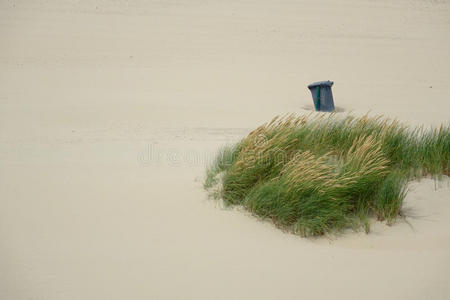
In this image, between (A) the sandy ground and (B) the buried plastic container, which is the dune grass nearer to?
(A) the sandy ground

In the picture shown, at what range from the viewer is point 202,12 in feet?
66.0

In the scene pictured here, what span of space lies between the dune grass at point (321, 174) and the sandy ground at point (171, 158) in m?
0.19

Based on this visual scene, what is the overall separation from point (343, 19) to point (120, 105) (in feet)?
50.9

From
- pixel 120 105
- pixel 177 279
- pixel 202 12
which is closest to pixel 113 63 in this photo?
pixel 120 105

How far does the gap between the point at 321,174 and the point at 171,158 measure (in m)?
2.39

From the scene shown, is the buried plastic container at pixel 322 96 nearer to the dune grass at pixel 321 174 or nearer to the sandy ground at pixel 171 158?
the sandy ground at pixel 171 158

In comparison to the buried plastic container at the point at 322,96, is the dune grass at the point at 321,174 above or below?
below

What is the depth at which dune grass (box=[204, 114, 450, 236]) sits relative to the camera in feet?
12.7

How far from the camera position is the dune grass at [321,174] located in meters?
3.87

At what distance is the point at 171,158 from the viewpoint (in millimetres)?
5531

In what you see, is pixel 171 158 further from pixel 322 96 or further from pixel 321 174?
pixel 322 96

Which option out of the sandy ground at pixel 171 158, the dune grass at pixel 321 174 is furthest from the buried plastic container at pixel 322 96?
the dune grass at pixel 321 174

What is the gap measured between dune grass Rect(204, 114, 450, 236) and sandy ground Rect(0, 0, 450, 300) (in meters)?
0.19

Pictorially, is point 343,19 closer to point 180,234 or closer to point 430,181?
point 430,181
